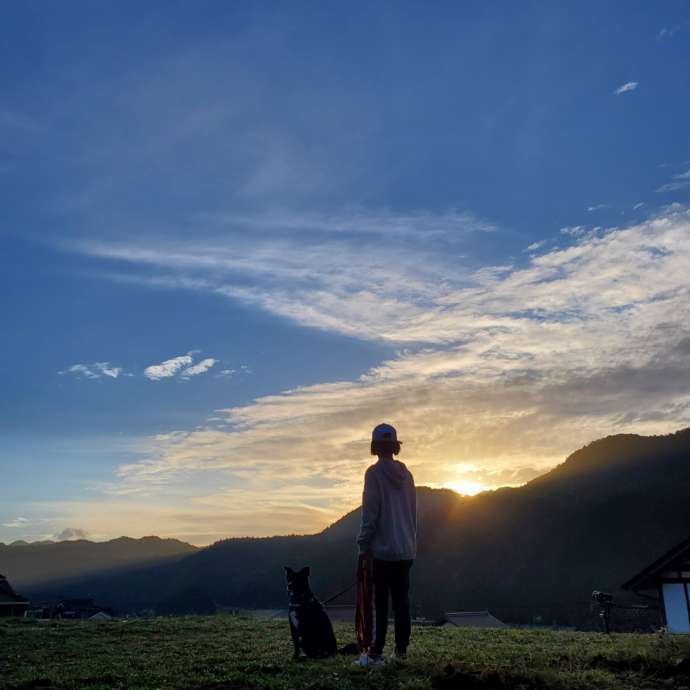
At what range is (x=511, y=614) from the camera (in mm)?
112438

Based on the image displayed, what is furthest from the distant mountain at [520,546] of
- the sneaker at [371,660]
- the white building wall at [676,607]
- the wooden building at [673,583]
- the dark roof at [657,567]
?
the sneaker at [371,660]

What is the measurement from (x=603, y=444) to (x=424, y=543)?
63.1m

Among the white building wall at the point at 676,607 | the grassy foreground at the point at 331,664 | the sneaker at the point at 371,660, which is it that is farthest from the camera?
the white building wall at the point at 676,607

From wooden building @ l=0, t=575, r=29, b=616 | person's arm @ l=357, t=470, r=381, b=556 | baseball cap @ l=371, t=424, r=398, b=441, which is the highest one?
baseball cap @ l=371, t=424, r=398, b=441

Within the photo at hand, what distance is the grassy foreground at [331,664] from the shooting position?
7.46m

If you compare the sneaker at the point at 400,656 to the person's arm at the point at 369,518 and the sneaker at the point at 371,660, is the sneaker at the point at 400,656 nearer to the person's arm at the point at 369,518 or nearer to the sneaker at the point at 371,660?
the sneaker at the point at 371,660

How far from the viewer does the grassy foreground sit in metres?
7.46

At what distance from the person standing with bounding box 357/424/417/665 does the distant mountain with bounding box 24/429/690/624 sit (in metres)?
102

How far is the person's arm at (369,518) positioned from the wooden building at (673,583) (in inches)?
766

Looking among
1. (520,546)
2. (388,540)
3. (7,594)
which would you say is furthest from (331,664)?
(520,546)

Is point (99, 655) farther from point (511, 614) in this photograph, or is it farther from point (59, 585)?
point (59, 585)

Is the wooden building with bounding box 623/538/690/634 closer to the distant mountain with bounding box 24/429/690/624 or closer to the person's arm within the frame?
the person's arm

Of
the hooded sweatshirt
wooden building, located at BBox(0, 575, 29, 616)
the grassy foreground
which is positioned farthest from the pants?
wooden building, located at BBox(0, 575, 29, 616)

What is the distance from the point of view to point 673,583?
2453cm
